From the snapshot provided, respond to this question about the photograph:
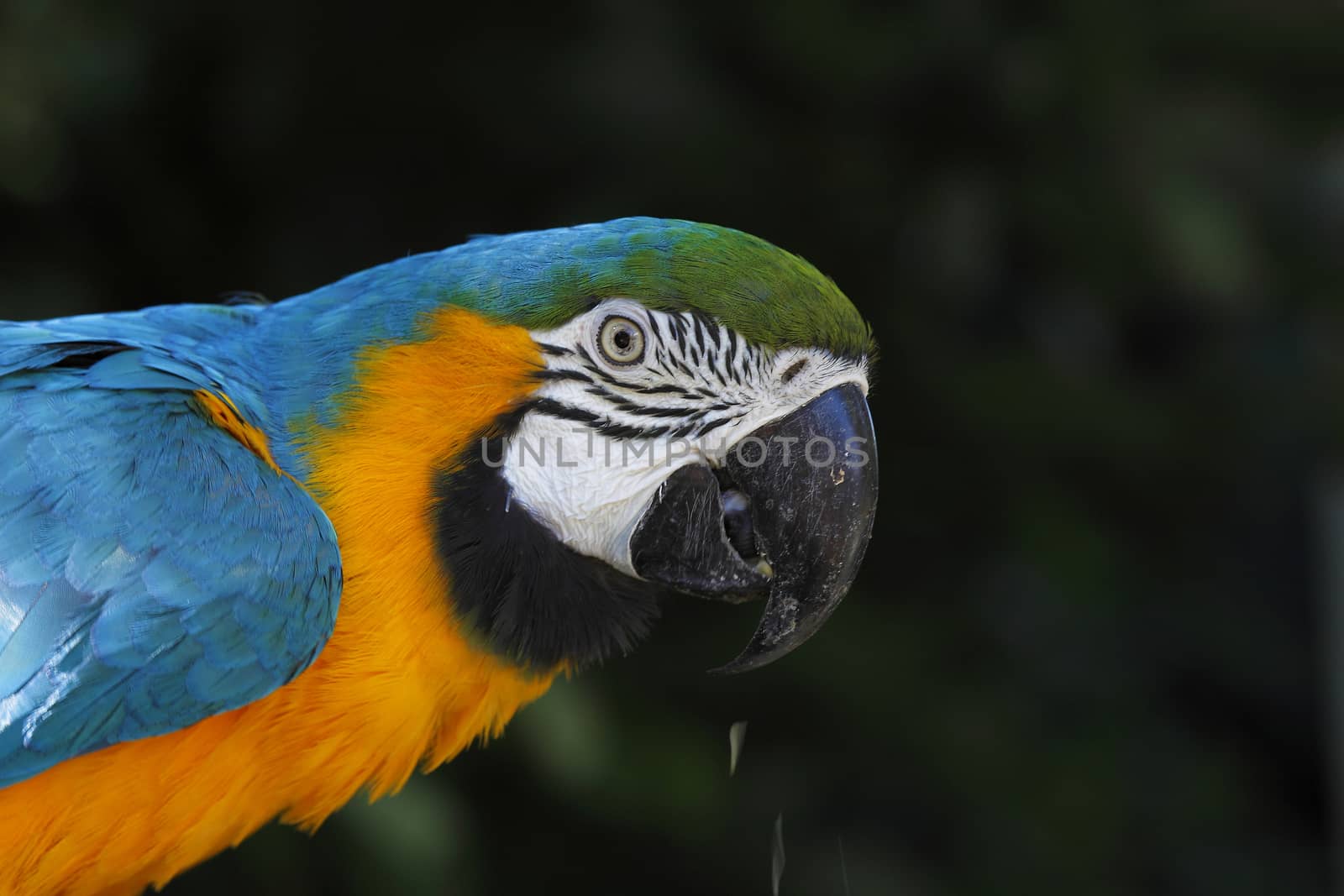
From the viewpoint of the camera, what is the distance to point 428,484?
1.22 meters

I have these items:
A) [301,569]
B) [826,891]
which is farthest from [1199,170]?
[301,569]

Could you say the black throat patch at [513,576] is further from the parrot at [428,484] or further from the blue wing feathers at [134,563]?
the blue wing feathers at [134,563]

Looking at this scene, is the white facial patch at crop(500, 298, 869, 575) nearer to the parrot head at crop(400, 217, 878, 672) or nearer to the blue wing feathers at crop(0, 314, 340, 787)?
the parrot head at crop(400, 217, 878, 672)

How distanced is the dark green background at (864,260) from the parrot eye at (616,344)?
0.91 metres

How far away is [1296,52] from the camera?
236cm

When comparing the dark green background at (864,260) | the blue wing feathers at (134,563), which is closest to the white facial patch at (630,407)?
the blue wing feathers at (134,563)

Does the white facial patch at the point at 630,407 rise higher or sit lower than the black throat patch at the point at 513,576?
higher

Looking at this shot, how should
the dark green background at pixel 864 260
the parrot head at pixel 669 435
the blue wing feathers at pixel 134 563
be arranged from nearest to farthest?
the blue wing feathers at pixel 134 563, the parrot head at pixel 669 435, the dark green background at pixel 864 260

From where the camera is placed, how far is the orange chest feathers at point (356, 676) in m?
1.14

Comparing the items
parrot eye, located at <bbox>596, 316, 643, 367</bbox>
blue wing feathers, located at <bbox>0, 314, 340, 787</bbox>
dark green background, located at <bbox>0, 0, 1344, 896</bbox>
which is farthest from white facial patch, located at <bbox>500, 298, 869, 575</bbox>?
dark green background, located at <bbox>0, 0, 1344, 896</bbox>

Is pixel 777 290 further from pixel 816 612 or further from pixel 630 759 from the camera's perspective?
pixel 630 759

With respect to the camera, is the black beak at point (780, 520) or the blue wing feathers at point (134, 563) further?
the black beak at point (780, 520)

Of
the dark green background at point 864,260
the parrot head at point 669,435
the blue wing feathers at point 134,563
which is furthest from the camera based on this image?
the dark green background at point 864,260

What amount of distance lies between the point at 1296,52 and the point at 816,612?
1901 millimetres
